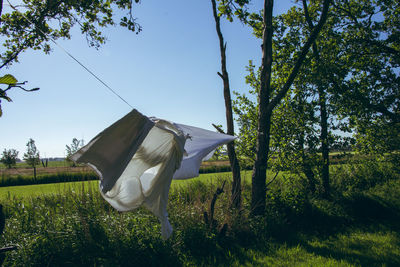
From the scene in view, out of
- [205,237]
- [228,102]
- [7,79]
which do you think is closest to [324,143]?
[228,102]

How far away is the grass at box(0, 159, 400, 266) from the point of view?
297 cm

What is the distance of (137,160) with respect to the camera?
298 cm

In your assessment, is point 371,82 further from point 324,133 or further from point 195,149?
point 195,149

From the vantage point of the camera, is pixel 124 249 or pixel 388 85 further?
pixel 388 85

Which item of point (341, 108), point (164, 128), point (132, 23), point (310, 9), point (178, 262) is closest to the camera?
point (164, 128)

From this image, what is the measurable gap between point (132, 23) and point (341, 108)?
496cm

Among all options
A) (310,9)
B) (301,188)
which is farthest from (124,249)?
(310,9)

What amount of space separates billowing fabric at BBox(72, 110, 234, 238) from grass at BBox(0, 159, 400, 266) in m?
0.65

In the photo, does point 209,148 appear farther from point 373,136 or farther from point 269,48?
point 373,136

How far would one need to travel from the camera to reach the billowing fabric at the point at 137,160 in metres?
2.47

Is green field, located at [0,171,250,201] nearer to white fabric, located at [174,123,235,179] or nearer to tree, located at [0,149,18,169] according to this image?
white fabric, located at [174,123,235,179]

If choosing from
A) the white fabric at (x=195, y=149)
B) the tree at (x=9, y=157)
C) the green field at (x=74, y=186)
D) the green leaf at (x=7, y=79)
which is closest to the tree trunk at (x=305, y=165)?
the green field at (x=74, y=186)

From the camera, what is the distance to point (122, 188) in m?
2.89

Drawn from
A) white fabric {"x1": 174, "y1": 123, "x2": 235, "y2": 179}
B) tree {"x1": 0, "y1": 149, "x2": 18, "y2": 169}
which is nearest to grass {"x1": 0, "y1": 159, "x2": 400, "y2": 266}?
white fabric {"x1": 174, "y1": 123, "x2": 235, "y2": 179}
